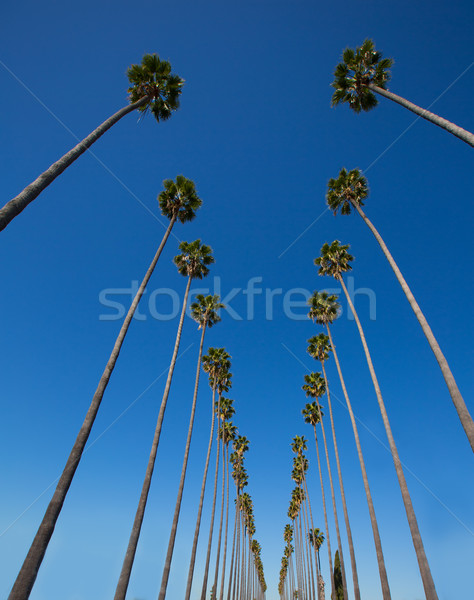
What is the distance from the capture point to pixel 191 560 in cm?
2323

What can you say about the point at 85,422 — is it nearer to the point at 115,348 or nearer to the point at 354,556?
the point at 115,348

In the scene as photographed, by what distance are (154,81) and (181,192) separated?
687cm

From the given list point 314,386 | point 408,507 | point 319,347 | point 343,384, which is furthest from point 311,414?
point 408,507

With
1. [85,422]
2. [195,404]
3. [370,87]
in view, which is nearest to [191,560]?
[195,404]

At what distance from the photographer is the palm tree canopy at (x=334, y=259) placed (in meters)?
25.5

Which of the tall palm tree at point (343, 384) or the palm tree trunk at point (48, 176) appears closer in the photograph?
the palm tree trunk at point (48, 176)

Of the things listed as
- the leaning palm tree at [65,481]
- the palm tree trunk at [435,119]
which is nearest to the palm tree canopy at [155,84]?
the leaning palm tree at [65,481]

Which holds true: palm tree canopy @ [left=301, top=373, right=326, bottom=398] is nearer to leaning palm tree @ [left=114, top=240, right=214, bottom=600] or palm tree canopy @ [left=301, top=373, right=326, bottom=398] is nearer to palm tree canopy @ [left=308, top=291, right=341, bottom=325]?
palm tree canopy @ [left=308, top=291, right=341, bottom=325]

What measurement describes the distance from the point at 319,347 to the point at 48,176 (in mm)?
30030

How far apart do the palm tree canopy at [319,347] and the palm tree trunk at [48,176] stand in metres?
28.0

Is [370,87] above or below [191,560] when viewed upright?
above

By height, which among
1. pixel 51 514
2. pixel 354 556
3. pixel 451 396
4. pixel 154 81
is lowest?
pixel 51 514

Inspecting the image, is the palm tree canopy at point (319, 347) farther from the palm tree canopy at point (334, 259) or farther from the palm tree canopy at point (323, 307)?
the palm tree canopy at point (334, 259)

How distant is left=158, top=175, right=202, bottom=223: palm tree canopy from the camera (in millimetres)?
20688
